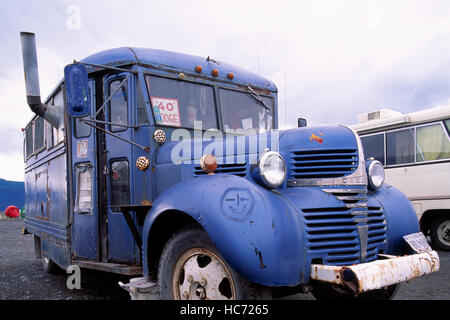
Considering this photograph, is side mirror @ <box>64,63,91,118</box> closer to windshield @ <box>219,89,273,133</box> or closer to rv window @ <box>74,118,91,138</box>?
rv window @ <box>74,118,91,138</box>

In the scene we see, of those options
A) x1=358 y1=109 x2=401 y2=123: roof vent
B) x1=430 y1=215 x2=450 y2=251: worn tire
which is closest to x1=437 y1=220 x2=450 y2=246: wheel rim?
x1=430 y1=215 x2=450 y2=251: worn tire

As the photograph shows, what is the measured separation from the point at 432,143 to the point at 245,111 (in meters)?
5.37

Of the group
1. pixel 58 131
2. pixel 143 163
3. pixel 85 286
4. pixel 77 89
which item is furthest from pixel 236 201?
pixel 85 286

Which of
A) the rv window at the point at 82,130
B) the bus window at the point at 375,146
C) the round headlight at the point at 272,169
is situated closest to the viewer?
the round headlight at the point at 272,169

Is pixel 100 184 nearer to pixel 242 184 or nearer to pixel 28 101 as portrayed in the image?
pixel 28 101

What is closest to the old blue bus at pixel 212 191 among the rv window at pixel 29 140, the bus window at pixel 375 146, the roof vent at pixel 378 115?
the rv window at pixel 29 140

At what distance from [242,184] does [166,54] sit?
6.46ft

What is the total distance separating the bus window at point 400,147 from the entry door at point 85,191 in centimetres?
674

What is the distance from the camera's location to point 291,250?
101 inches

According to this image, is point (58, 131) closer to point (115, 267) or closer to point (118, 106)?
point (118, 106)

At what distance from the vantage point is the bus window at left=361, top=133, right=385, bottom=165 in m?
9.10

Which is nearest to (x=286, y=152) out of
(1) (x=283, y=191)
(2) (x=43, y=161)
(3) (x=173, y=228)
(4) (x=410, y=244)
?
(1) (x=283, y=191)

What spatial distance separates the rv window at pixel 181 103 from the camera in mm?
3883

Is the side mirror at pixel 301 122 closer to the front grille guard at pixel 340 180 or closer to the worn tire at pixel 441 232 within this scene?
the front grille guard at pixel 340 180
